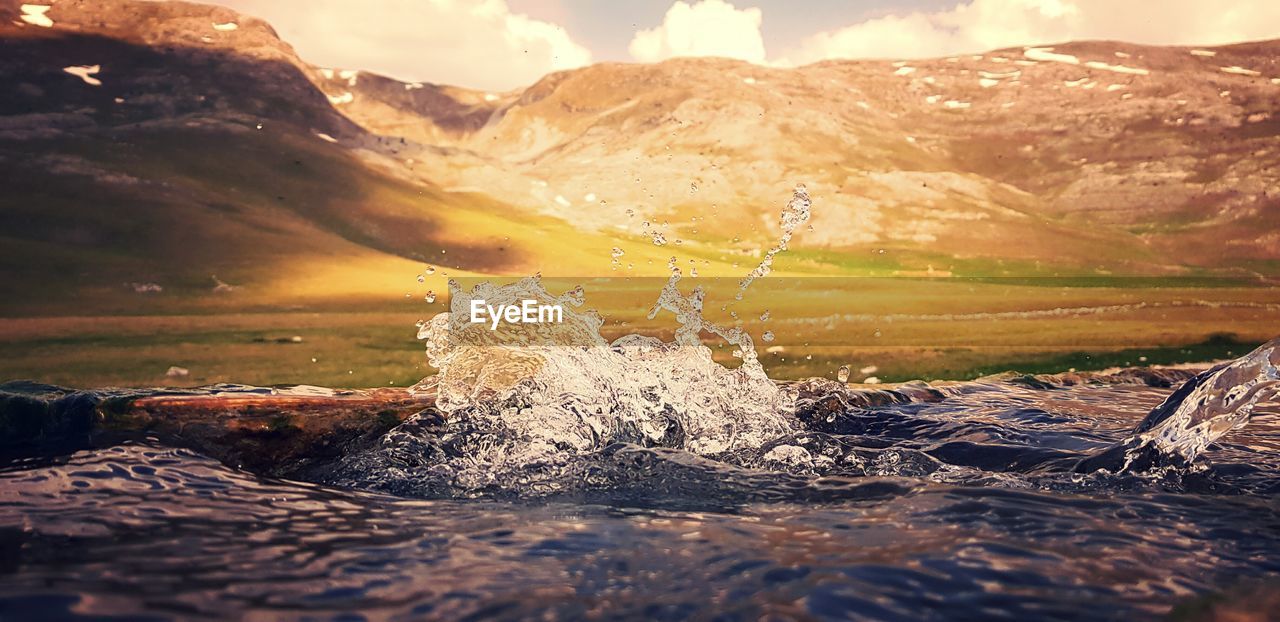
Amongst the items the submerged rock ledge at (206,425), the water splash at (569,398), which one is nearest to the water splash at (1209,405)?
the water splash at (569,398)

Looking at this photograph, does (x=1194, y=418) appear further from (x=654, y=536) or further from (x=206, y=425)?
(x=206, y=425)

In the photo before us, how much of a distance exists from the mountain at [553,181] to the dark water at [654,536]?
38.3 metres

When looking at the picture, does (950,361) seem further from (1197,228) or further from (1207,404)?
(1197,228)

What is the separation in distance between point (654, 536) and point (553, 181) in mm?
147673

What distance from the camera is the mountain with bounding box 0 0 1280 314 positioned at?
6531cm

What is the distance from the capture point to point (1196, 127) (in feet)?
547

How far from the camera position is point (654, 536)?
8.66 metres

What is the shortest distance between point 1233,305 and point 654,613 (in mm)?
54134

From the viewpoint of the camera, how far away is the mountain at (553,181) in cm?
6531

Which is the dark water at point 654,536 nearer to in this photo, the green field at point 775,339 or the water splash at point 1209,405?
A: the water splash at point 1209,405

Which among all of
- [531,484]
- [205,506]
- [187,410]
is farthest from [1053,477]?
[187,410]

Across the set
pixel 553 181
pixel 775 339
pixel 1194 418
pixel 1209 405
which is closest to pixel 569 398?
pixel 1194 418

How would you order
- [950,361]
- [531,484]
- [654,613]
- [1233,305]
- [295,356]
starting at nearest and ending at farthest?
[654,613], [531,484], [950,361], [295,356], [1233,305]

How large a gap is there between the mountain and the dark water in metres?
38.3
